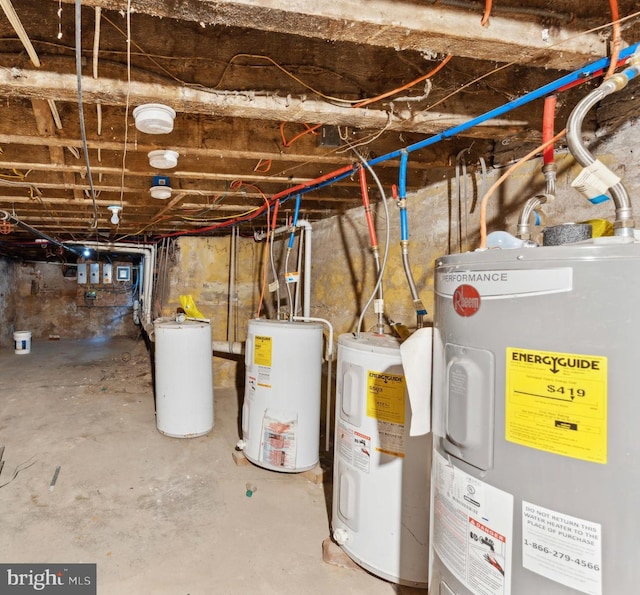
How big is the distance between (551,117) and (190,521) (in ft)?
7.57

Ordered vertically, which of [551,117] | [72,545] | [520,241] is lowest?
[72,545]

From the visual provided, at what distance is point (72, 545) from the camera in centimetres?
176

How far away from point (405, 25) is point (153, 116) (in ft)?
2.89

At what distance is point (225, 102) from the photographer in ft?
4.49

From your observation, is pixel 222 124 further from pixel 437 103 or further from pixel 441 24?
pixel 441 24

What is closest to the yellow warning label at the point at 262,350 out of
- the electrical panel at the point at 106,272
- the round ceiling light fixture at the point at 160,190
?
the round ceiling light fixture at the point at 160,190

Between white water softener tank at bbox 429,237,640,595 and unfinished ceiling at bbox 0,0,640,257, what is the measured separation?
0.71 meters

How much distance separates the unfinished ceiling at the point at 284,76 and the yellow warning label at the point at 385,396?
988 millimetres

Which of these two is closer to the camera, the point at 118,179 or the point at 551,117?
the point at 551,117

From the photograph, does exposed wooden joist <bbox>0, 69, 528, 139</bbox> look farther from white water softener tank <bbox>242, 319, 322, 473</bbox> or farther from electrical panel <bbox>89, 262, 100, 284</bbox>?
electrical panel <bbox>89, 262, 100, 284</bbox>

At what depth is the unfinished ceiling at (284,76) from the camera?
100 cm

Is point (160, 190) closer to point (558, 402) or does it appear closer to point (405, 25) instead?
point (405, 25)

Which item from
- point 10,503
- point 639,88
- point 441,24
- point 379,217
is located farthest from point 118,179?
point 639,88

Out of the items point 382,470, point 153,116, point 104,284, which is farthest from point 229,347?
point 104,284
